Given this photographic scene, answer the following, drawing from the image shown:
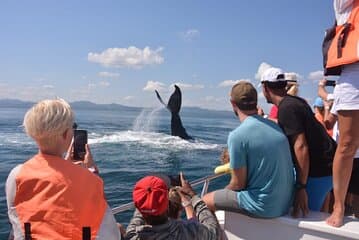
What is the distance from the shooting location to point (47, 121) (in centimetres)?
198

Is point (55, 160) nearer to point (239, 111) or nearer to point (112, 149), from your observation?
point (239, 111)

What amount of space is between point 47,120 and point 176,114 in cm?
2903

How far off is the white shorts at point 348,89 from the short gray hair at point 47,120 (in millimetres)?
1779

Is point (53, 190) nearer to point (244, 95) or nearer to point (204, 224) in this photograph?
point (204, 224)

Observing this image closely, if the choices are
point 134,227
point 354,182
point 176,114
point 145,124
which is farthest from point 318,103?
point 145,124

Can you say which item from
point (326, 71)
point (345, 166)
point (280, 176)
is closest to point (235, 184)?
point (280, 176)

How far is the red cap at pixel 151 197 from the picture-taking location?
2178 mm

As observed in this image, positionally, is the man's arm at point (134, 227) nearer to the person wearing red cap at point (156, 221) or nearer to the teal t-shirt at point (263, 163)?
the person wearing red cap at point (156, 221)

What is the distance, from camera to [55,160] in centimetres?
201

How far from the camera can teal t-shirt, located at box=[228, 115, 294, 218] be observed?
9.58 ft

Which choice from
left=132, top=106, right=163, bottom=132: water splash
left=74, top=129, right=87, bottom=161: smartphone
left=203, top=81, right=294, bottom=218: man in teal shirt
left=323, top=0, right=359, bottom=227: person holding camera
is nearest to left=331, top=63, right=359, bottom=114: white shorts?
left=323, top=0, right=359, bottom=227: person holding camera

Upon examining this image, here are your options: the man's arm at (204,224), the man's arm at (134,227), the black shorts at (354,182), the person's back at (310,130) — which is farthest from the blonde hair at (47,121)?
the black shorts at (354,182)

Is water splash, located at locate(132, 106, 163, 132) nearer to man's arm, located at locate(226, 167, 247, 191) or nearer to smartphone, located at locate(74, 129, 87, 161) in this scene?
smartphone, located at locate(74, 129, 87, 161)

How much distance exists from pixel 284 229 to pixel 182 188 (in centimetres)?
85
